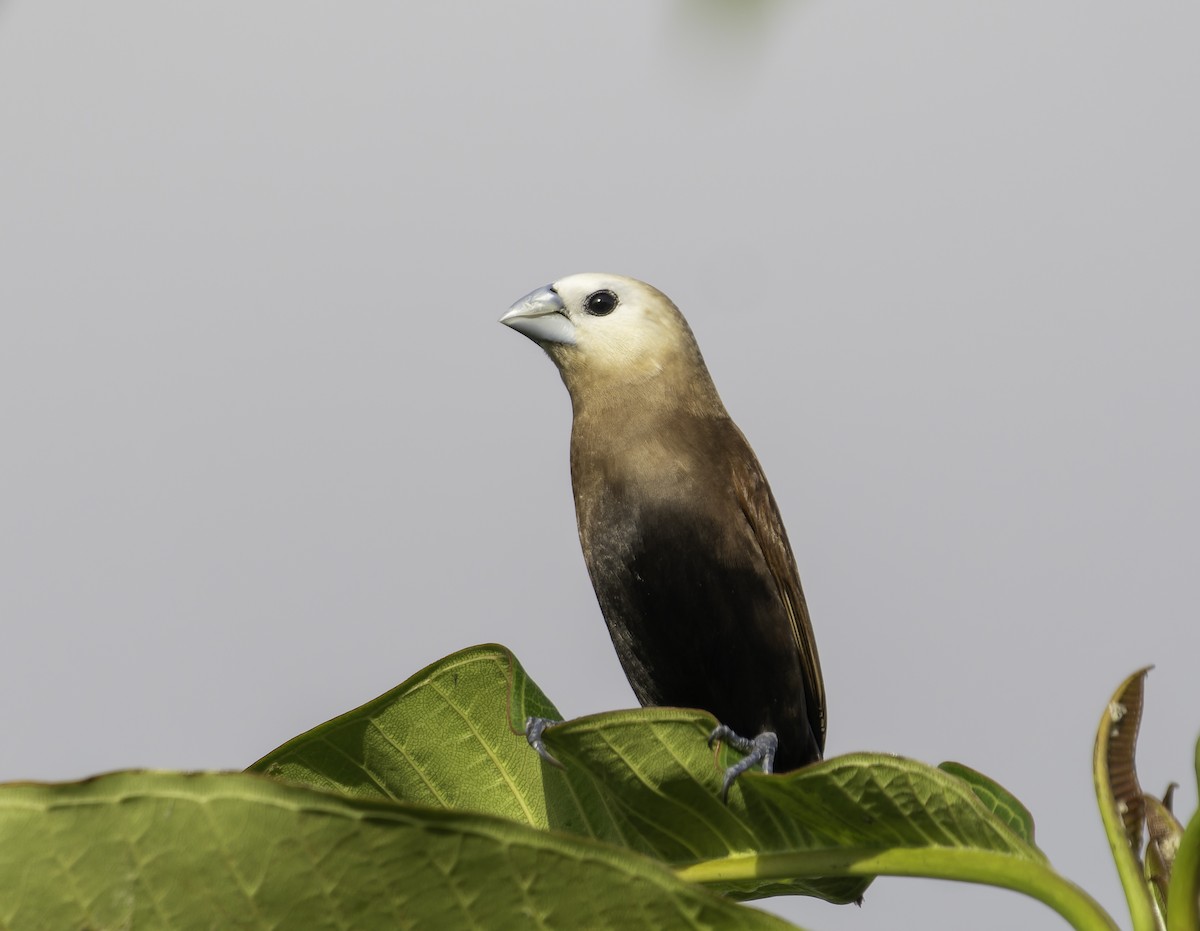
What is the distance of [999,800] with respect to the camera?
186 centimetres

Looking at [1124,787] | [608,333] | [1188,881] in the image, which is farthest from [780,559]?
[1188,881]

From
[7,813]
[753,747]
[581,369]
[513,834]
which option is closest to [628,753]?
[513,834]

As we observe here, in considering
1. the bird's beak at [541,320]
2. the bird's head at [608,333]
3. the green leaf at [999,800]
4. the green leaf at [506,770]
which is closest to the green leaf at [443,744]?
the green leaf at [506,770]

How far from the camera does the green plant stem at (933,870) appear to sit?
4.88 ft

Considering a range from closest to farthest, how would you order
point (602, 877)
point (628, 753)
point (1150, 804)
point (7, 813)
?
point (7, 813)
point (602, 877)
point (1150, 804)
point (628, 753)

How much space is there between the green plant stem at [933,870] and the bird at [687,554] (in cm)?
98

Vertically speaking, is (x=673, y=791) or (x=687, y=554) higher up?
(x=687, y=554)

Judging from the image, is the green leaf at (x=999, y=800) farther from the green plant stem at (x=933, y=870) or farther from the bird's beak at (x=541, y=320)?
the bird's beak at (x=541, y=320)

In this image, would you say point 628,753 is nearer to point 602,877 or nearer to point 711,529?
point 602,877

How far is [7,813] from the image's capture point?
1241mm

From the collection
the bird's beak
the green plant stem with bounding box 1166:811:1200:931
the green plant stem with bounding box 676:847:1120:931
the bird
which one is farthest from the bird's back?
the green plant stem with bounding box 1166:811:1200:931

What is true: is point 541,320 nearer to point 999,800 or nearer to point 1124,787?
point 999,800

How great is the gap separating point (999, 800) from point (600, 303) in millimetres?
2008

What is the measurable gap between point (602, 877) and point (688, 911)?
100 mm
